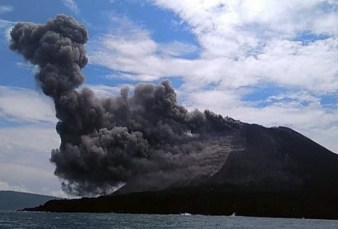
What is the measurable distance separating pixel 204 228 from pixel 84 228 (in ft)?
94.6

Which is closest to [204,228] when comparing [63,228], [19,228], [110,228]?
[110,228]

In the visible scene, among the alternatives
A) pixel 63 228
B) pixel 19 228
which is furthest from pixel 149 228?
pixel 19 228

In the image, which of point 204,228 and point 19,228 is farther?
point 204,228

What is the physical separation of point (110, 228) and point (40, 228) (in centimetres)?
1423

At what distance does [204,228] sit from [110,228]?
2428cm

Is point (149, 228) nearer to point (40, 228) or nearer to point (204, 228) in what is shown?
point (204, 228)

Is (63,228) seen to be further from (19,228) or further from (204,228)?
(204,228)

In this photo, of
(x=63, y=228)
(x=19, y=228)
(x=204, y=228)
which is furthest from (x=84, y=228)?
(x=204, y=228)

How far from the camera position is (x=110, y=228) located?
4262 inches

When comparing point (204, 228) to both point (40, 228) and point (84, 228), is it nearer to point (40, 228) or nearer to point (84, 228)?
point (84, 228)

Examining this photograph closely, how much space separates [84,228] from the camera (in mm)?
108562

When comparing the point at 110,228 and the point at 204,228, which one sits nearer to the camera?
the point at 110,228

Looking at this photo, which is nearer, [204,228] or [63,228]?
[63,228]

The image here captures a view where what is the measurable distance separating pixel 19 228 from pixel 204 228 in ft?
136
